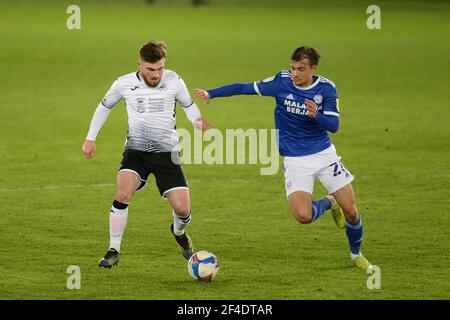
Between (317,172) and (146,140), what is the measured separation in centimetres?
198

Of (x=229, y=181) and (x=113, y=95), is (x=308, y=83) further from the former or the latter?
(x=229, y=181)

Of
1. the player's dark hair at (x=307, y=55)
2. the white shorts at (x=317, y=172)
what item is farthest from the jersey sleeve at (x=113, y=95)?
the white shorts at (x=317, y=172)

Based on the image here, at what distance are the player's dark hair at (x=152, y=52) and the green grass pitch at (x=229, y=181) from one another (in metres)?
2.39

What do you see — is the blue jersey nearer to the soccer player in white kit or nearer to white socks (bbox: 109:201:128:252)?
the soccer player in white kit

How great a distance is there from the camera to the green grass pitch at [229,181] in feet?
36.8

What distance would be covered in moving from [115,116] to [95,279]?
13117 millimetres

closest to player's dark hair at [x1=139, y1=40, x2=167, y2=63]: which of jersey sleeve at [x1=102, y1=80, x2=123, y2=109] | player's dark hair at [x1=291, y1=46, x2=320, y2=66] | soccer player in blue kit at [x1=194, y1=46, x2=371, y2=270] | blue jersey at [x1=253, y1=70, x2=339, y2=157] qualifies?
jersey sleeve at [x1=102, y1=80, x2=123, y2=109]

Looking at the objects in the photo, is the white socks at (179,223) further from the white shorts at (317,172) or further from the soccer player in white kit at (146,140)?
the white shorts at (317,172)

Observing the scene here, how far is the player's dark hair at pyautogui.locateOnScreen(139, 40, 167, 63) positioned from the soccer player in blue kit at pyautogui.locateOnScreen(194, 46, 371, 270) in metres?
0.73

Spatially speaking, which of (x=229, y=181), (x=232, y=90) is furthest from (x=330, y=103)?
(x=229, y=181)

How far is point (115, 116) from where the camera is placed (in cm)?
2398

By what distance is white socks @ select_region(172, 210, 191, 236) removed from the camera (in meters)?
11.8

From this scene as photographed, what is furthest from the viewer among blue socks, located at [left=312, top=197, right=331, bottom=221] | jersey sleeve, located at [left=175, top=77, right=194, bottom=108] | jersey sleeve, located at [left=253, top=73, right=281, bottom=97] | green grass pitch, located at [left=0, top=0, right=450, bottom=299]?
jersey sleeve, located at [left=253, top=73, right=281, bottom=97]

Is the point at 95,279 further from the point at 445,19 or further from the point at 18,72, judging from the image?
the point at 445,19
